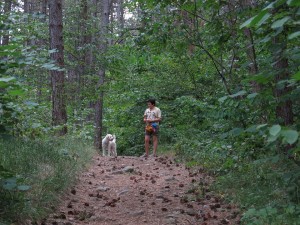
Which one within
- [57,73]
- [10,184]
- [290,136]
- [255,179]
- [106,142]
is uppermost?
[57,73]

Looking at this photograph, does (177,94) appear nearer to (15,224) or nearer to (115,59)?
(115,59)

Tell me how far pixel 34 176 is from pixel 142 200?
1.79 m

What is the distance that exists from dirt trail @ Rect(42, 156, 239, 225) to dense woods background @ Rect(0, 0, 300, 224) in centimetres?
28

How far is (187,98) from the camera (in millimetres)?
12102

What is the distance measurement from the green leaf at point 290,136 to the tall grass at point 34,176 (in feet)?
8.67

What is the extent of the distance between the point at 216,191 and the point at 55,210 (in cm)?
252

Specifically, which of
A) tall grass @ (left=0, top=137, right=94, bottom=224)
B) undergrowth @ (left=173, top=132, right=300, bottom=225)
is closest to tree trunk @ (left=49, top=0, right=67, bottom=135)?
tall grass @ (left=0, top=137, right=94, bottom=224)

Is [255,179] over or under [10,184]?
under

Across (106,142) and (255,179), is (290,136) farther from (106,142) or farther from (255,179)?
(106,142)

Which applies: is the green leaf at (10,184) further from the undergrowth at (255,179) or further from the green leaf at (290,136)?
the green leaf at (290,136)

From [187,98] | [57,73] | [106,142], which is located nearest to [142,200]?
[57,73]

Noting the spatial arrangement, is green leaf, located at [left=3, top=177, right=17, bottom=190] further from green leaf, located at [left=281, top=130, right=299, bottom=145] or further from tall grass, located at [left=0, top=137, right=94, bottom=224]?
green leaf, located at [left=281, top=130, right=299, bottom=145]

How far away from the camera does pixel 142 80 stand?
15766 mm

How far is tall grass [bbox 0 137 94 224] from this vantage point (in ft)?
13.7
